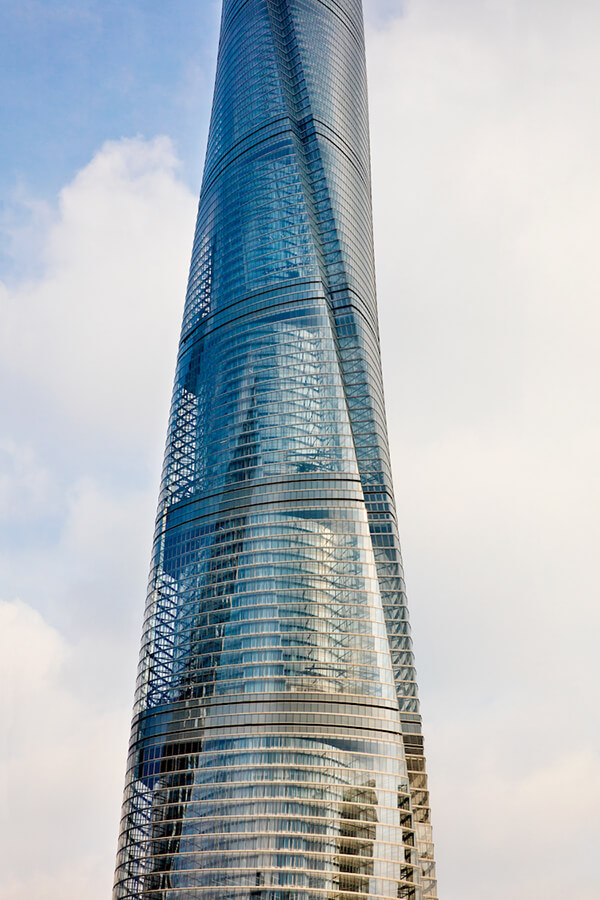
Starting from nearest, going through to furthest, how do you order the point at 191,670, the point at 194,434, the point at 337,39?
the point at 191,670 < the point at 194,434 < the point at 337,39

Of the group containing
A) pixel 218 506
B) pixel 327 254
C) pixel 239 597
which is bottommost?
pixel 239 597

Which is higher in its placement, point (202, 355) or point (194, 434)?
point (202, 355)

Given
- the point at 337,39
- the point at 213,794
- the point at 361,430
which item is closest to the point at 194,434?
the point at 361,430

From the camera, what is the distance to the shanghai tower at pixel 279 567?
116062 millimetres

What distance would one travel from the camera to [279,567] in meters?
133

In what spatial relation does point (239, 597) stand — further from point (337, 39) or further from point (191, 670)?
point (337, 39)

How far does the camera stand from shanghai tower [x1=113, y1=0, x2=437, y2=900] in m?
116

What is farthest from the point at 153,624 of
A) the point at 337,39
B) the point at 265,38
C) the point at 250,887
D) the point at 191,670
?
the point at 337,39

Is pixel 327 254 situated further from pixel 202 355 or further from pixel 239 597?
pixel 239 597

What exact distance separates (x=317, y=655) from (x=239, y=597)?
1504cm

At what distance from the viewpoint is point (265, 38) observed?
18300 centimetres

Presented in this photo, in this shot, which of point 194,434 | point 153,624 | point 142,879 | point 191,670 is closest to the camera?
point 142,879

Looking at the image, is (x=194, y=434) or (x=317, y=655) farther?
(x=194, y=434)

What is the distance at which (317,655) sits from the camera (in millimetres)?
126188
